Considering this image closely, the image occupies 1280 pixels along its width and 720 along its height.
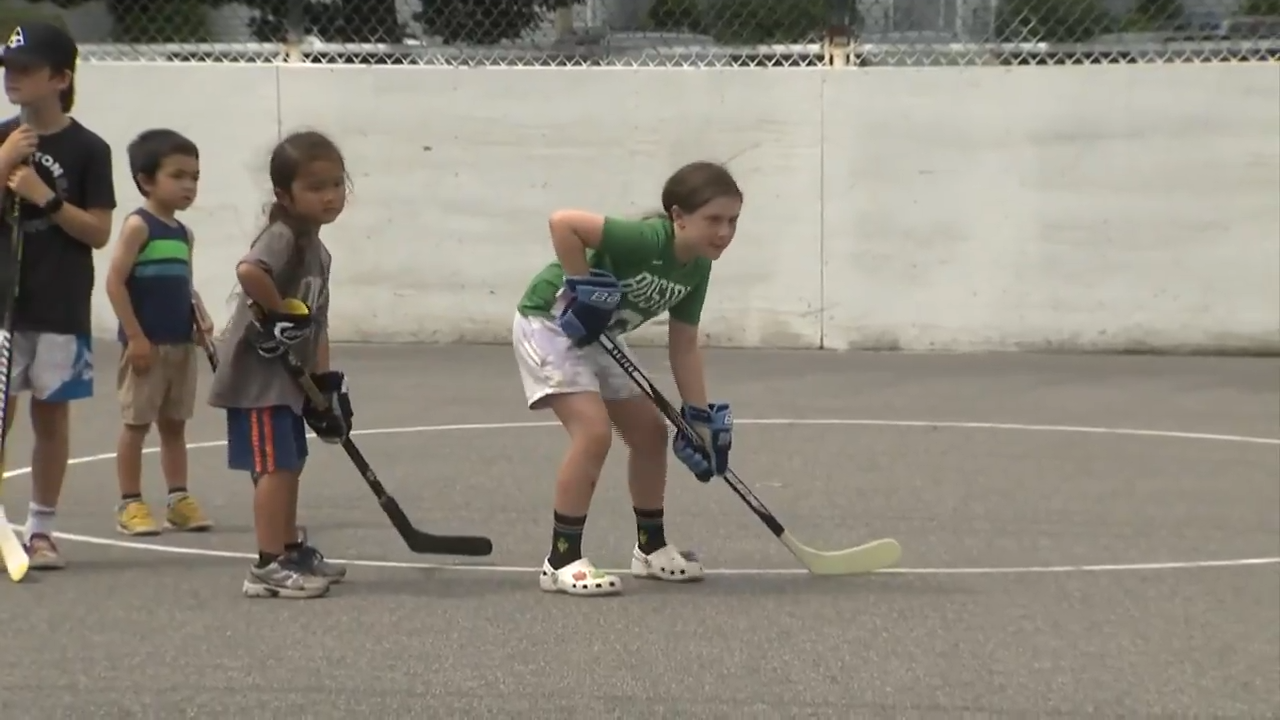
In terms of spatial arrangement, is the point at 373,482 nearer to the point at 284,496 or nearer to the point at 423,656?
the point at 284,496

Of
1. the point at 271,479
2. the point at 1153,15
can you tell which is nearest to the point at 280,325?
the point at 271,479

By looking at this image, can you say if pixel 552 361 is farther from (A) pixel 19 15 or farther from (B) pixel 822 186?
(A) pixel 19 15

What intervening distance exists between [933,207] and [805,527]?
5815 millimetres

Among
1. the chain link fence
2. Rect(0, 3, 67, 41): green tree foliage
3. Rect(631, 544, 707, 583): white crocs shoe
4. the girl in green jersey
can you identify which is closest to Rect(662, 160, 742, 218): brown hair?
the girl in green jersey

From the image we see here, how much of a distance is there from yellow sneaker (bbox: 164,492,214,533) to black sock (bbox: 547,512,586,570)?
1772 millimetres

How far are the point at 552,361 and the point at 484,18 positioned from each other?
7669 millimetres

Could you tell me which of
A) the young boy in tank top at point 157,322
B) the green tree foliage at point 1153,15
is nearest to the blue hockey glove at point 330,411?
the young boy in tank top at point 157,322

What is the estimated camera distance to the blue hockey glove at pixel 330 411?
627 cm

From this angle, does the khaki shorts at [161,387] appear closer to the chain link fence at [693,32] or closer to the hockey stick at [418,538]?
the hockey stick at [418,538]

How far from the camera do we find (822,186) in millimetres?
13039

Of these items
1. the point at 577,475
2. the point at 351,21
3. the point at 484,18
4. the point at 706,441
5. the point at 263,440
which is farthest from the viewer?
the point at 351,21

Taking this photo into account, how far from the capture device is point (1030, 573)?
21.9ft

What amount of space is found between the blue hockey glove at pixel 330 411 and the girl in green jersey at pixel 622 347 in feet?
1.92

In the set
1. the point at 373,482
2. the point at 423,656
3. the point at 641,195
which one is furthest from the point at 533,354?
the point at 641,195
